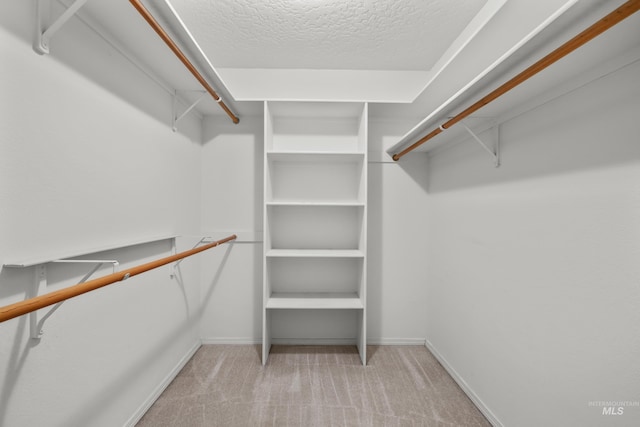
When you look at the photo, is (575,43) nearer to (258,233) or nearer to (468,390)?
(468,390)

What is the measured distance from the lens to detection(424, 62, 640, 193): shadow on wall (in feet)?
2.91

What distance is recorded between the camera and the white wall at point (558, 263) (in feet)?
2.92

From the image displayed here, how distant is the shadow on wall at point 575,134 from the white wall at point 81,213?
202 centimetres

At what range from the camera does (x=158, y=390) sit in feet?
5.45

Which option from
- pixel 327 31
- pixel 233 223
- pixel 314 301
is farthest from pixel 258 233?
pixel 327 31

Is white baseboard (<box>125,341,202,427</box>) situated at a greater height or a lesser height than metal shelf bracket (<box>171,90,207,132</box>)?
lesser

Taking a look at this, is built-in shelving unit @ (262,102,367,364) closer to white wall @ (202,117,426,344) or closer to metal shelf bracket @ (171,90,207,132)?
white wall @ (202,117,426,344)

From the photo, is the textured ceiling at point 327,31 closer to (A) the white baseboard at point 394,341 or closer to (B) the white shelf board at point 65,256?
(B) the white shelf board at point 65,256

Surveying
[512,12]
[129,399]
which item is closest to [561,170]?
[512,12]

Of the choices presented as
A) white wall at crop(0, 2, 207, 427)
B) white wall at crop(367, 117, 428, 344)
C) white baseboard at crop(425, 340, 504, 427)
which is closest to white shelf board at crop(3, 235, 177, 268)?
white wall at crop(0, 2, 207, 427)

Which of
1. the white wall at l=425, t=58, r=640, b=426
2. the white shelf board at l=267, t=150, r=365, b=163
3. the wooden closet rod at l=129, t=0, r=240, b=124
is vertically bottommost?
the white wall at l=425, t=58, r=640, b=426

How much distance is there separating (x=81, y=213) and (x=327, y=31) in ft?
5.98

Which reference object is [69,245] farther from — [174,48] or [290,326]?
[290,326]

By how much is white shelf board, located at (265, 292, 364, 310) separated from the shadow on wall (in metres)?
1.27
